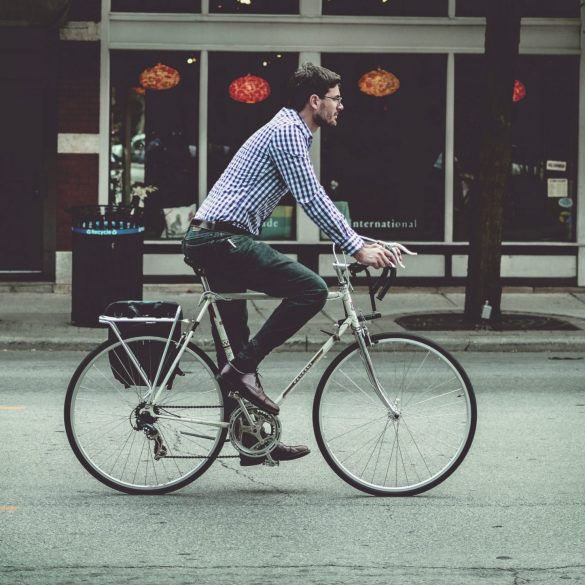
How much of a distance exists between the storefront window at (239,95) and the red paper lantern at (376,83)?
32.2 inches

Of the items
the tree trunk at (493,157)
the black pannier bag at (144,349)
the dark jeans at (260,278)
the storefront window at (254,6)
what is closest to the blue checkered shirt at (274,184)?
the dark jeans at (260,278)

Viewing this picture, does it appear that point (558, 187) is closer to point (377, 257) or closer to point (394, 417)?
point (394, 417)

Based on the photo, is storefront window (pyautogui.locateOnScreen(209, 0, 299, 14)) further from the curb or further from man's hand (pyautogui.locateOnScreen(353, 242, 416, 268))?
man's hand (pyautogui.locateOnScreen(353, 242, 416, 268))

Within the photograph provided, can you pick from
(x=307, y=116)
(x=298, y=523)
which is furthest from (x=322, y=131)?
(x=298, y=523)

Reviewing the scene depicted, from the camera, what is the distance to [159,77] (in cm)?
1565

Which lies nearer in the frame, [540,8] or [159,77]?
[159,77]

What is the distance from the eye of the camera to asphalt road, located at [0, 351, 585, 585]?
504 centimetres

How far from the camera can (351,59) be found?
1582 centimetres

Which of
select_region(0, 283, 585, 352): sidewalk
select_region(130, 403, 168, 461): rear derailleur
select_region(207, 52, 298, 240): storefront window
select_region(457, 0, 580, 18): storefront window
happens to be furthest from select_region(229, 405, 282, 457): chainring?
select_region(457, 0, 580, 18): storefront window

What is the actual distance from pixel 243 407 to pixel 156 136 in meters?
10.1

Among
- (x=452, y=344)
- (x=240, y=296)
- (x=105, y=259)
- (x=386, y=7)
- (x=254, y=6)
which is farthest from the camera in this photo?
(x=386, y=7)

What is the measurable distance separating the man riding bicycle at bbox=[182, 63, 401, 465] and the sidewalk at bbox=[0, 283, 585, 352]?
4.49 meters

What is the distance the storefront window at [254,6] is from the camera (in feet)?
51.5

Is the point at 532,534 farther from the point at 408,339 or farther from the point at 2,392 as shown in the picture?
the point at 2,392
